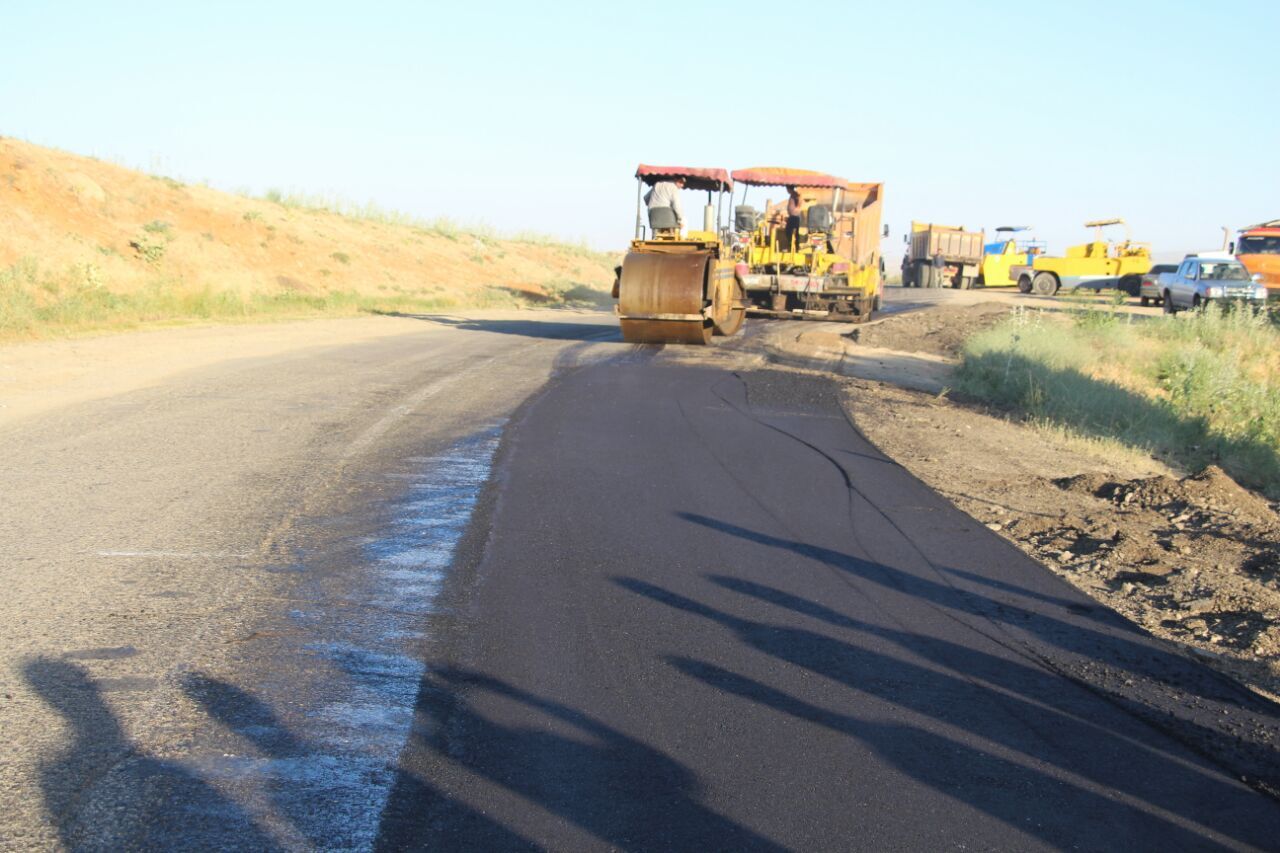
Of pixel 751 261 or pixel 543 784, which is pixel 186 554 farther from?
pixel 751 261

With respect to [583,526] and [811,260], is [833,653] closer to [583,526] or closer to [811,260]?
[583,526]

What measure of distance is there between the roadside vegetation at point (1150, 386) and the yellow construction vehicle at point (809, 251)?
5.05 meters

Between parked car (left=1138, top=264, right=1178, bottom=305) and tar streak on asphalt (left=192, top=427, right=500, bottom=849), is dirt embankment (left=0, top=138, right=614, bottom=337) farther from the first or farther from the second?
parked car (left=1138, top=264, right=1178, bottom=305)

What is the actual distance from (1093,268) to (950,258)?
856 cm

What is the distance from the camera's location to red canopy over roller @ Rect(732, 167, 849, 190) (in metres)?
26.4

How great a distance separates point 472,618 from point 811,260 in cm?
2256

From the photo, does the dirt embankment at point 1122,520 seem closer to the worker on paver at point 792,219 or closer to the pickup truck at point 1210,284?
the worker on paver at point 792,219

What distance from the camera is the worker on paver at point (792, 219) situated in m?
27.4

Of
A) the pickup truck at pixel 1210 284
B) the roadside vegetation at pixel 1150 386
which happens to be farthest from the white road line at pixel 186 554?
the pickup truck at pixel 1210 284

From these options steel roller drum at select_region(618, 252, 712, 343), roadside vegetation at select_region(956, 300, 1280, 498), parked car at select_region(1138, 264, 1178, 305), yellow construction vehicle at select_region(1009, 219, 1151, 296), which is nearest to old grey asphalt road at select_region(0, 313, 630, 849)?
roadside vegetation at select_region(956, 300, 1280, 498)

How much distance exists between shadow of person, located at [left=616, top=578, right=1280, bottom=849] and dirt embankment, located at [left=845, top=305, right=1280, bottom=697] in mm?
1106

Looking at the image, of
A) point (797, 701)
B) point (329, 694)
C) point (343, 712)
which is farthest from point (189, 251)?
point (797, 701)

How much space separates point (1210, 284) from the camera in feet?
106

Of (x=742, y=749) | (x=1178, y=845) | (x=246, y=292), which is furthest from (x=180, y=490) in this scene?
(x=246, y=292)
